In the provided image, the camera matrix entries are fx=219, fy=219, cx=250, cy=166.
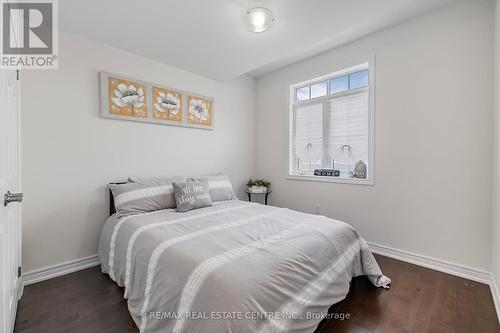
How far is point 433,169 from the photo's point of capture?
91.0 inches

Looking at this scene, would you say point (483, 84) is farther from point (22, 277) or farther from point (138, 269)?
point (22, 277)

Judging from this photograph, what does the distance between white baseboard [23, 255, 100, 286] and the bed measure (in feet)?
1.19

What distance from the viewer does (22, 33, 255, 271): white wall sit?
205 cm

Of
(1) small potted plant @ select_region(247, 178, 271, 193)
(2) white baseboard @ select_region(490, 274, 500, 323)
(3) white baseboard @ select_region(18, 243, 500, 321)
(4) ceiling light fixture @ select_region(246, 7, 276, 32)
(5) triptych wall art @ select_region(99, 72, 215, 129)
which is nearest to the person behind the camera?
(2) white baseboard @ select_region(490, 274, 500, 323)

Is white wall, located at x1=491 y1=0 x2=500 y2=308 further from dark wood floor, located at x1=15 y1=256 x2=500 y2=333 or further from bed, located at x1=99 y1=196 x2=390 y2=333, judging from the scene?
bed, located at x1=99 y1=196 x2=390 y2=333

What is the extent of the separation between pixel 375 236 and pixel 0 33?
139 inches

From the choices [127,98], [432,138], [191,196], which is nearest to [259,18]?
[127,98]

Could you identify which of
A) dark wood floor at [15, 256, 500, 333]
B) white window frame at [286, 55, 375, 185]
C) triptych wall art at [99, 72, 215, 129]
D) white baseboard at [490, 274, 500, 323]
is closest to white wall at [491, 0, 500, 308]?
white baseboard at [490, 274, 500, 323]

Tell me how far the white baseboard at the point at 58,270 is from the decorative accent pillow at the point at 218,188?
136 centimetres

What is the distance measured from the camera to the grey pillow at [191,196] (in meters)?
2.36

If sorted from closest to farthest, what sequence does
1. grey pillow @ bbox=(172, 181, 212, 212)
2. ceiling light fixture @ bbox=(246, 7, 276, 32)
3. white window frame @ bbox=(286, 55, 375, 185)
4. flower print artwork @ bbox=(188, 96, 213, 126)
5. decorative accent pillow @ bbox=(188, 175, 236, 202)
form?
ceiling light fixture @ bbox=(246, 7, 276, 32) < grey pillow @ bbox=(172, 181, 212, 212) < white window frame @ bbox=(286, 55, 375, 185) < decorative accent pillow @ bbox=(188, 175, 236, 202) < flower print artwork @ bbox=(188, 96, 213, 126)

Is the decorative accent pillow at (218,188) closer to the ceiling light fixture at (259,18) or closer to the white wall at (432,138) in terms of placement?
the white wall at (432,138)

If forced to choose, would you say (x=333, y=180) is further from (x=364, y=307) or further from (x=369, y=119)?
(x=364, y=307)

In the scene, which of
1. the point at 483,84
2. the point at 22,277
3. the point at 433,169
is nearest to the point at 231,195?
the point at 22,277
